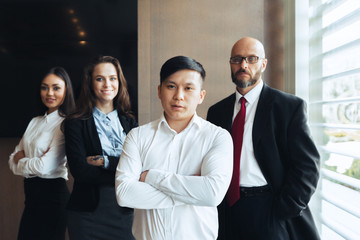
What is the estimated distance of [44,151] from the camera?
211cm

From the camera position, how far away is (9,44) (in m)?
2.65

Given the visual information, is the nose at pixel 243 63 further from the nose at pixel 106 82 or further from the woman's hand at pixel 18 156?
the woman's hand at pixel 18 156

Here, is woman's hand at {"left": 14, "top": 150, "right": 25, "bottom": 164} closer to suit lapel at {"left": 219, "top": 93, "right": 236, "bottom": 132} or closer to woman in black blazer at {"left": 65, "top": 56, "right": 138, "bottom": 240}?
woman in black blazer at {"left": 65, "top": 56, "right": 138, "bottom": 240}

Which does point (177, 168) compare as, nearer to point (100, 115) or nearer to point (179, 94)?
point (179, 94)

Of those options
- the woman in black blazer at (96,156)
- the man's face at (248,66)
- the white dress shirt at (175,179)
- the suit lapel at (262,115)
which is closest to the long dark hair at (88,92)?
the woman in black blazer at (96,156)

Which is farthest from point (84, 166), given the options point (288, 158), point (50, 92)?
point (288, 158)

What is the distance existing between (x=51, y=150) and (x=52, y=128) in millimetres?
215

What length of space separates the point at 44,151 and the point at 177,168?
4.54 ft

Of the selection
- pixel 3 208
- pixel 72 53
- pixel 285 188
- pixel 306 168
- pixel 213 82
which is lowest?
pixel 3 208

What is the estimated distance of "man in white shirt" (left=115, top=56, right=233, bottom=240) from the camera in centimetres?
114

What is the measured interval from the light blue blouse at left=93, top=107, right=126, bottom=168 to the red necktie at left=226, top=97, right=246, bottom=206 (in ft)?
2.67

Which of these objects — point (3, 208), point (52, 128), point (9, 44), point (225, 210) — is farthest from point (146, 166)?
point (3, 208)

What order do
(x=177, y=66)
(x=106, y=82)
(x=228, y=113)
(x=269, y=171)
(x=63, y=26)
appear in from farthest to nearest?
(x=63, y=26) < (x=106, y=82) < (x=228, y=113) < (x=269, y=171) < (x=177, y=66)

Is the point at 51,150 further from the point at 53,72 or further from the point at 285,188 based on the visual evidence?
the point at 285,188
